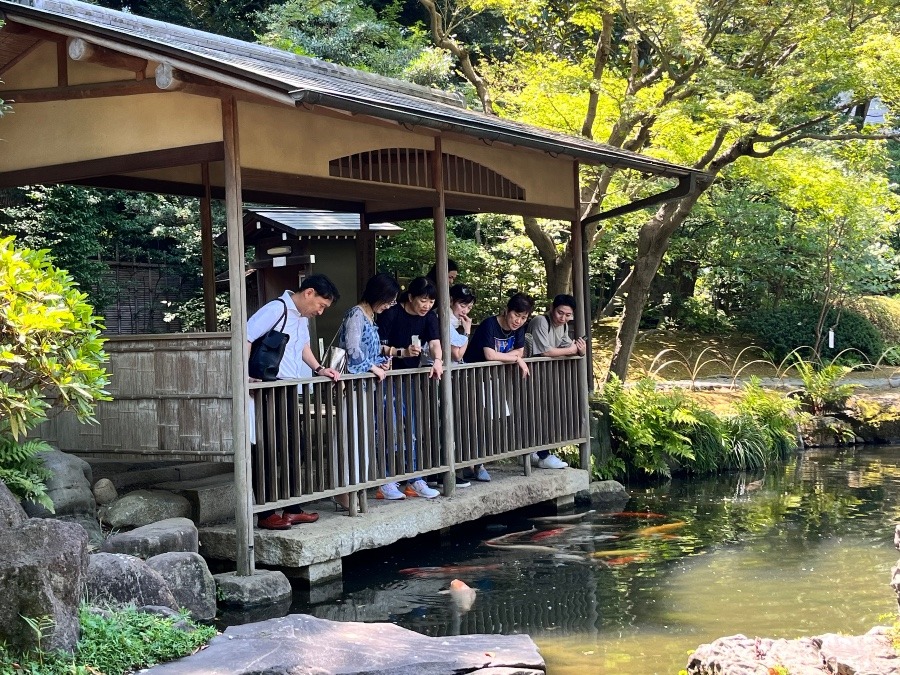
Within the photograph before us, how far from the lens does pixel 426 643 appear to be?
582 centimetres

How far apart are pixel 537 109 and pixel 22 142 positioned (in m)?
8.42

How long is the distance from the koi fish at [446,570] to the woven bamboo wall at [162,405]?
2.00 m

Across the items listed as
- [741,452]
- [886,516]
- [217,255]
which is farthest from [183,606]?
[217,255]

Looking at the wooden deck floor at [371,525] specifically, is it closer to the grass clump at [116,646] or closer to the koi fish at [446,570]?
the koi fish at [446,570]

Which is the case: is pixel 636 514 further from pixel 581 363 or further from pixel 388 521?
pixel 388 521

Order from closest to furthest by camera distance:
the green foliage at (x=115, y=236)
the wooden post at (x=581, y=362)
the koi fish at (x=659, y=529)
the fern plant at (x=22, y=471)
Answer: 1. the fern plant at (x=22, y=471)
2. the koi fish at (x=659, y=529)
3. the wooden post at (x=581, y=362)
4. the green foliage at (x=115, y=236)

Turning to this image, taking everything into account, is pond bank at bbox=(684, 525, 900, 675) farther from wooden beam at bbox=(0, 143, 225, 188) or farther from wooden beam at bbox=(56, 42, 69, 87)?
wooden beam at bbox=(56, 42, 69, 87)

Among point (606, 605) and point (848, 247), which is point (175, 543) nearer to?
point (606, 605)

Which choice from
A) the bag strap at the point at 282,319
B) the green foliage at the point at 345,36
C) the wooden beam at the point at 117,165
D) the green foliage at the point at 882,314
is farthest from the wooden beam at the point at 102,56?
the green foliage at the point at 882,314

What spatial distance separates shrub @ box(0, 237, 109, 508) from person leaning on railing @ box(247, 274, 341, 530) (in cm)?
168

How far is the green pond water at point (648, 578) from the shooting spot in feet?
22.1

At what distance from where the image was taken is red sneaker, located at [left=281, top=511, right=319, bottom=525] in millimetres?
8234

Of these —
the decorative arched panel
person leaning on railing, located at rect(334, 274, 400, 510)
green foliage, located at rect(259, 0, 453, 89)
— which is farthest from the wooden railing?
green foliage, located at rect(259, 0, 453, 89)

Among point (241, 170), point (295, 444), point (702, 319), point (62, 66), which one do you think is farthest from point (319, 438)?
point (702, 319)
